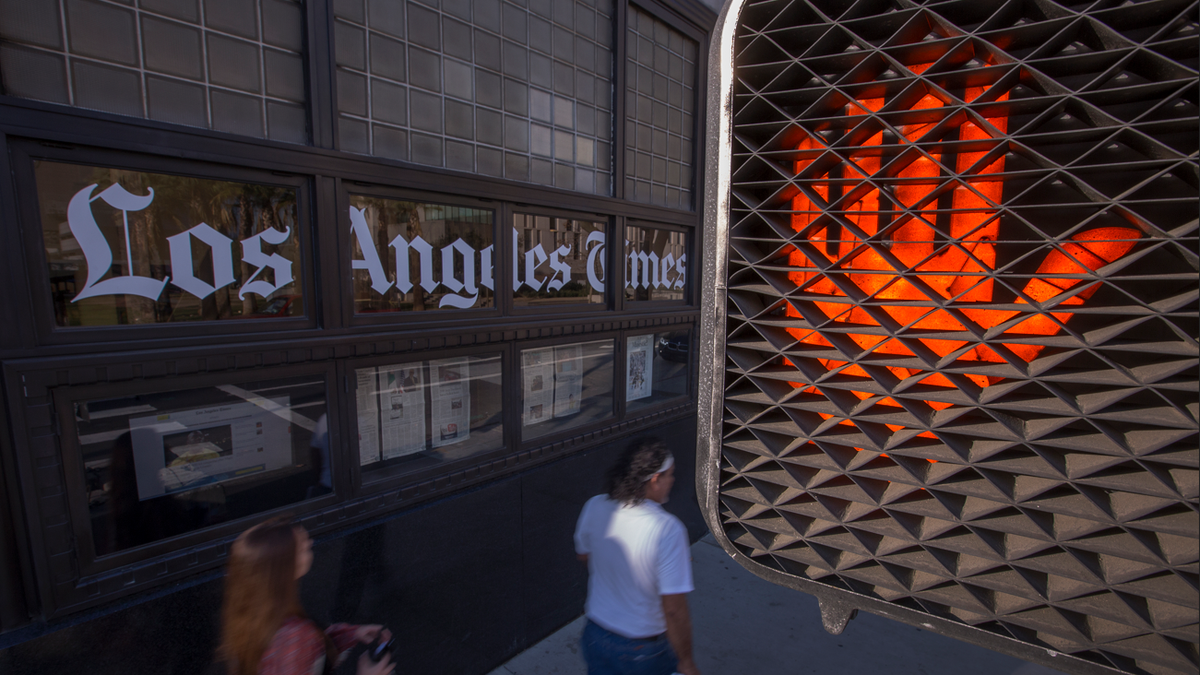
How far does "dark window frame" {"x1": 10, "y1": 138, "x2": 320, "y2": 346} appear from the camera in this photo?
7.21 ft

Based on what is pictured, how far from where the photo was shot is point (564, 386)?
4.81 meters

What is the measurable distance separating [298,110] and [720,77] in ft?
7.91

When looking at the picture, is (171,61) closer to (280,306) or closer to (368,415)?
(280,306)

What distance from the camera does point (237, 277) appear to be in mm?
2785

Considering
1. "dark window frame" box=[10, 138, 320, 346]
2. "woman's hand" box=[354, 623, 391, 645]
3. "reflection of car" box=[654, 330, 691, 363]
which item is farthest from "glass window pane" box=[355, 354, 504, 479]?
"reflection of car" box=[654, 330, 691, 363]

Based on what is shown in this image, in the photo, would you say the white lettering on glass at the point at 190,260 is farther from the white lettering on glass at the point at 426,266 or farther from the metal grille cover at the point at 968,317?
the metal grille cover at the point at 968,317

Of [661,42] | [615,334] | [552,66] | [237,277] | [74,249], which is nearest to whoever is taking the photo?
[74,249]

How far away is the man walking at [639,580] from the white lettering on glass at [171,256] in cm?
211

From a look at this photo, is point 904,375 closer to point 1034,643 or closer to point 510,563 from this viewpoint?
point 1034,643

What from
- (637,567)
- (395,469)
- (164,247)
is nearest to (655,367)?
(395,469)

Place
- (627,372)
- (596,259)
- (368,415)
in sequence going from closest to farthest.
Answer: (368,415) → (596,259) → (627,372)

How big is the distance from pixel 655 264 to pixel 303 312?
3.56 m

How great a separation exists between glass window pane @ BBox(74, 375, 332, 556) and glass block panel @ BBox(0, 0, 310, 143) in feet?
4.29

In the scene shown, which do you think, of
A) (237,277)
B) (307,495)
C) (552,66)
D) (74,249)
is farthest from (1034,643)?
(552,66)
